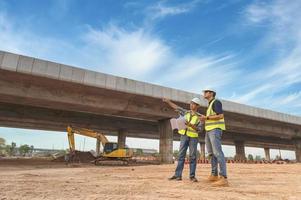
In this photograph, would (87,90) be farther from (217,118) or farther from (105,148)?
(217,118)

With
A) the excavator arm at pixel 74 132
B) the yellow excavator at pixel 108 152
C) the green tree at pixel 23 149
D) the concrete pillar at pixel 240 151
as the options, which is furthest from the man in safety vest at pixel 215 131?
the green tree at pixel 23 149

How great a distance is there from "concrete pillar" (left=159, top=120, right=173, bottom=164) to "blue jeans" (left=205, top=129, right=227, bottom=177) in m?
15.4

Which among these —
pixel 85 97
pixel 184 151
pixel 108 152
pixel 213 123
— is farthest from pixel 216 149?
pixel 108 152

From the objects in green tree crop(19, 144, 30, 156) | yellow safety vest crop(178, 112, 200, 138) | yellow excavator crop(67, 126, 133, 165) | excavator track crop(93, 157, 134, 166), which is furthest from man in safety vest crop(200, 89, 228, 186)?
green tree crop(19, 144, 30, 156)

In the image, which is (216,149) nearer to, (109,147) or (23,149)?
(109,147)

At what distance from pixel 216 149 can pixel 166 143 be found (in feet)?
52.2

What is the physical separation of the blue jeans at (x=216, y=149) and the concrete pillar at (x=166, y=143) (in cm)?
1541

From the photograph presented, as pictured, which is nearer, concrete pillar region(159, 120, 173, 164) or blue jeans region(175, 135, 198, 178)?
blue jeans region(175, 135, 198, 178)

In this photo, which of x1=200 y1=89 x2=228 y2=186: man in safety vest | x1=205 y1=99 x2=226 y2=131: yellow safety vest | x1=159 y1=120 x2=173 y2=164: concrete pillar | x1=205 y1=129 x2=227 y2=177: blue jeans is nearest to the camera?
x1=205 y1=129 x2=227 y2=177: blue jeans

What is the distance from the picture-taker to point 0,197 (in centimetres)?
326

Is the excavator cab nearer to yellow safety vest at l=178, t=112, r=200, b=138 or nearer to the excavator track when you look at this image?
the excavator track

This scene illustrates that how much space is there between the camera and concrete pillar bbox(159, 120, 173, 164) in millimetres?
20344

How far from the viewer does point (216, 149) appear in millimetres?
4914

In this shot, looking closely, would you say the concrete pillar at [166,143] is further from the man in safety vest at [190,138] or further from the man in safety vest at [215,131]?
the man in safety vest at [215,131]
